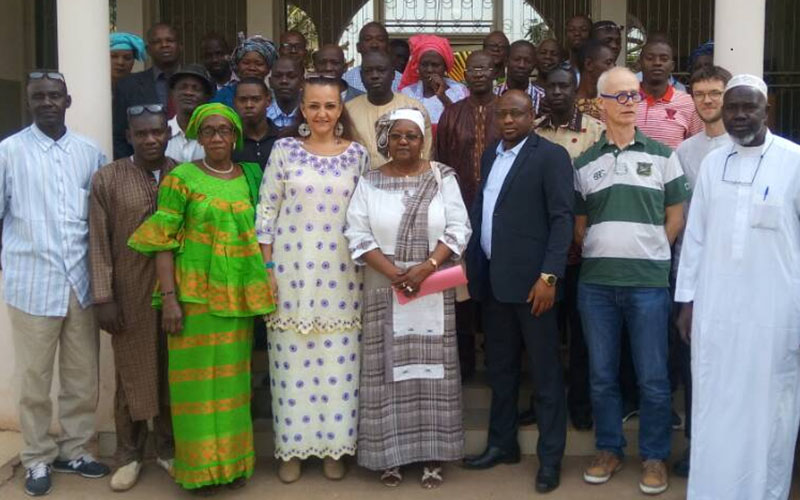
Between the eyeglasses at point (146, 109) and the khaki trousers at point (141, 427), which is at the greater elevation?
the eyeglasses at point (146, 109)

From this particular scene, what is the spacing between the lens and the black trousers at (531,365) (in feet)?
15.5

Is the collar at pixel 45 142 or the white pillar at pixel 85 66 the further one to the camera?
the white pillar at pixel 85 66

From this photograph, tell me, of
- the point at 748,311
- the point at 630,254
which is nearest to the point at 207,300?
the point at 630,254

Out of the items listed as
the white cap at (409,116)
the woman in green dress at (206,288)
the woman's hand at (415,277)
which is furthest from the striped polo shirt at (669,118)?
the woman in green dress at (206,288)

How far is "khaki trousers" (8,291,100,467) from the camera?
4.77 metres

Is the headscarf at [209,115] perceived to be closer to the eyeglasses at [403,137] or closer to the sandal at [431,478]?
the eyeglasses at [403,137]

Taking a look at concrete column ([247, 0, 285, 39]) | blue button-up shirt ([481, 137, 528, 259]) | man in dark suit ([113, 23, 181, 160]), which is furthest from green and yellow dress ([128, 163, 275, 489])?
concrete column ([247, 0, 285, 39])

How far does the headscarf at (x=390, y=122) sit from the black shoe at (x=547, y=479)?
1.78 m

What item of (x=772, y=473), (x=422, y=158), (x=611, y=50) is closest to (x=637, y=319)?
(x=772, y=473)

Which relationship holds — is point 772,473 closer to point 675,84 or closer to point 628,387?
point 628,387

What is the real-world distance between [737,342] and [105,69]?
12.2ft

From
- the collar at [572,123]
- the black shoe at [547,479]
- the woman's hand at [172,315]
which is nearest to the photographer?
the woman's hand at [172,315]

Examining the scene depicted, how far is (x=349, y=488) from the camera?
4832 mm

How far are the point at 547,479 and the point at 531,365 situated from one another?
0.57m
